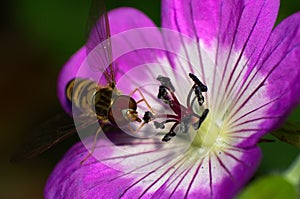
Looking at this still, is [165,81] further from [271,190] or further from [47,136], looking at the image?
[271,190]

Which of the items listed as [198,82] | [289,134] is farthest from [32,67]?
[289,134]

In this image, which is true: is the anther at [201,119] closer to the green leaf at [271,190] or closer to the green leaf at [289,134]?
the green leaf at [289,134]

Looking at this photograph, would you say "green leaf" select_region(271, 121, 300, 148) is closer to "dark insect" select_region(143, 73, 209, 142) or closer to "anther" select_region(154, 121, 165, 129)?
"dark insect" select_region(143, 73, 209, 142)

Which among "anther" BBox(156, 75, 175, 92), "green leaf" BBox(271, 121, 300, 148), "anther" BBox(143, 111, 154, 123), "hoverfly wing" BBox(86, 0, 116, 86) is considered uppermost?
"hoverfly wing" BBox(86, 0, 116, 86)

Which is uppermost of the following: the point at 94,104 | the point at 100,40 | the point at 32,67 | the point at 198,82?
the point at 100,40

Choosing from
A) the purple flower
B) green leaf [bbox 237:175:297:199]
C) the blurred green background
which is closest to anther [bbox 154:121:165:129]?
Result: the purple flower

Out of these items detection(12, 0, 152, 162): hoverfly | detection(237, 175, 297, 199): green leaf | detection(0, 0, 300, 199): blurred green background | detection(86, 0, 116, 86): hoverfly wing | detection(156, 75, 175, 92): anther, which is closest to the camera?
detection(237, 175, 297, 199): green leaf
